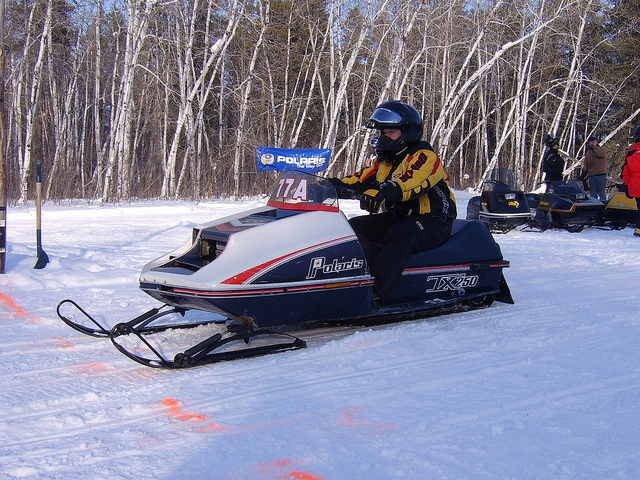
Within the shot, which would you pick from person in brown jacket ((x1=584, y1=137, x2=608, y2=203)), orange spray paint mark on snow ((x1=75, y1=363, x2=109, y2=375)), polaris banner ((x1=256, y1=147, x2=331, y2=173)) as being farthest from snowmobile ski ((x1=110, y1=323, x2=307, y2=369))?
polaris banner ((x1=256, y1=147, x2=331, y2=173))

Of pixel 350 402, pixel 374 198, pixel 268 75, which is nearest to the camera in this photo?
pixel 350 402

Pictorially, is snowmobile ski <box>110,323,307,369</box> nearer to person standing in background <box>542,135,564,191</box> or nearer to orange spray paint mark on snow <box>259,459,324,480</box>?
orange spray paint mark on snow <box>259,459,324,480</box>

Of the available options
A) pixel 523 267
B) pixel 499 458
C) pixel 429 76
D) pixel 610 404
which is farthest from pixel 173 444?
pixel 429 76

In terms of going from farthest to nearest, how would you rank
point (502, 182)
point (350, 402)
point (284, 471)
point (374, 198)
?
1. point (502, 182)
2. point (374, 198)
3. point (350, 402)
4. point (284, 471)

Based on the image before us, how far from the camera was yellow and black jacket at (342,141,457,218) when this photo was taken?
3.98 m

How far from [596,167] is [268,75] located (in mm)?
12832

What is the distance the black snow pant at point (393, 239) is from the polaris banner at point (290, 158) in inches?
386

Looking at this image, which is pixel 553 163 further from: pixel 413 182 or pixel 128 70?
pixel 128 70

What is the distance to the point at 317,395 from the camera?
2811 mm

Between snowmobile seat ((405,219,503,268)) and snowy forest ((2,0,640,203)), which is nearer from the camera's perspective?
snowmobile seat ((405,219,503,268))

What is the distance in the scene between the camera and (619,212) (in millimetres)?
10898

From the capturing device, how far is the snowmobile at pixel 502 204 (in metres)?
10.0

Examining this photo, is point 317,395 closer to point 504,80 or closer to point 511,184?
point 511,184

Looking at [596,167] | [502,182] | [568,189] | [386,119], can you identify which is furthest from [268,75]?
[386,119]
